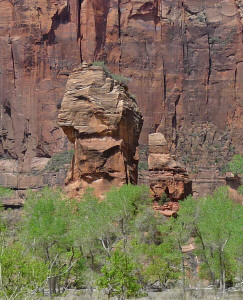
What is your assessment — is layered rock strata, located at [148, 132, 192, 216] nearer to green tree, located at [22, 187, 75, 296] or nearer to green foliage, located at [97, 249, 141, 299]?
green tree, located at [22, 187, 75, 296]

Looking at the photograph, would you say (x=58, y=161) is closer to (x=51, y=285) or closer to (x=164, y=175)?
(x=164, y=175)

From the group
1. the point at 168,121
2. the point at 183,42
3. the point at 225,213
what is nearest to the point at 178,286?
the point at 225,213

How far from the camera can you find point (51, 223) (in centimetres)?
2892

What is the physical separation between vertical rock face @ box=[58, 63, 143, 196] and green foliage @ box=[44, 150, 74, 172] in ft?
159

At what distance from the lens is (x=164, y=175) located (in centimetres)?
4372

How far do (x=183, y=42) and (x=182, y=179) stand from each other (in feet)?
195

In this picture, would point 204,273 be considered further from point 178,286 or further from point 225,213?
point 225,213

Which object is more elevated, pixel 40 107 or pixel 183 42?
pixel 183 42

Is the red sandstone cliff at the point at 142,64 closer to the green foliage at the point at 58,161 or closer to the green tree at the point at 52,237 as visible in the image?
the green foliage at the point at 58,161

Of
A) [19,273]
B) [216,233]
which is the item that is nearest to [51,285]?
[19,273]

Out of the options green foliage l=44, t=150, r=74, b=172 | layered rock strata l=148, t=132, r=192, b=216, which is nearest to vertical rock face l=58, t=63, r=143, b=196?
layered rock strata l=148, t=132, r=192, b=216

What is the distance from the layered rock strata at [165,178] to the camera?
43062 mm

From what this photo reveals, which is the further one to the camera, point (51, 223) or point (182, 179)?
point (182, 179)

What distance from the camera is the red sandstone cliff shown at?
308 ft
